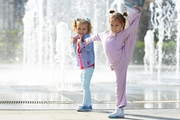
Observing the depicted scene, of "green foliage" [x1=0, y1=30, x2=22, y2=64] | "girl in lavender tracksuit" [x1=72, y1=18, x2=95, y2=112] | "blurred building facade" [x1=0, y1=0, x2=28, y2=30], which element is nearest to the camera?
"girl in lavender tracksuit" [x1=72, y1=18, x2=95, y2=112]

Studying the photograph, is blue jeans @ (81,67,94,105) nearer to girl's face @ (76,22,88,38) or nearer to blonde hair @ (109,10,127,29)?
girl's face @ (76,22,88,38)

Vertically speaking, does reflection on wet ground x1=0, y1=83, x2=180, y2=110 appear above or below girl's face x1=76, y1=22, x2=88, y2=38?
below

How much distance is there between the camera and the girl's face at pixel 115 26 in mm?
6816

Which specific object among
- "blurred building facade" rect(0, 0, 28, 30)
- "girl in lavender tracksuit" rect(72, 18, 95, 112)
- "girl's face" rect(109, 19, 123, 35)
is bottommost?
"girl in lavender tracksuit" rect(72, 18, 95, 112)

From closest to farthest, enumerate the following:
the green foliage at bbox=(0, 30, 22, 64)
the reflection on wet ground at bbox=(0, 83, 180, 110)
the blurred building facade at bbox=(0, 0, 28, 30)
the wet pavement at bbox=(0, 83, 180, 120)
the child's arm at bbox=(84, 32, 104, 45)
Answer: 1. the wet pavement at bbox=(0, 83, 180, 120)
2. the child's arm at bbox=(84, 32, 104, 45)
3. the reflection on wet ground at bbox=(0, 83, 180, 110)
4. the green foliage at bbox=(0, 30, 22, 64)
5. the blurred building facade at bbox=(0, 0, 28, 30)

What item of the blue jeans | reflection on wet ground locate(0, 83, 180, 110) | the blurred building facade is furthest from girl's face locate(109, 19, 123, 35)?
the blurred building facade

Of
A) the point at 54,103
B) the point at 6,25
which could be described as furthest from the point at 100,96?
the point at 6,25

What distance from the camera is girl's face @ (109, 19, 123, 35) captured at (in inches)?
268

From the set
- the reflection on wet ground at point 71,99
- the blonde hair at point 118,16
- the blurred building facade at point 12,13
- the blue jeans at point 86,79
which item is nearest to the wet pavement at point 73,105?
the reflection on wet ground at point 71,99

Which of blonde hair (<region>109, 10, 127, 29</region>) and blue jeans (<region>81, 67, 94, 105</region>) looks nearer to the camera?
blonde hair (<region>109, 10, 127, 29</region>)

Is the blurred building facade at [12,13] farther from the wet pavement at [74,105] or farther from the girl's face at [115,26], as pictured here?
the girl's face at [115,26]

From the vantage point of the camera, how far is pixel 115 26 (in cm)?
684

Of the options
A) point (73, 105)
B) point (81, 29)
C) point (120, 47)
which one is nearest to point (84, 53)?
point (81, 29)

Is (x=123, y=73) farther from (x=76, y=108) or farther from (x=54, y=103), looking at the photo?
(x=54, y=103)
